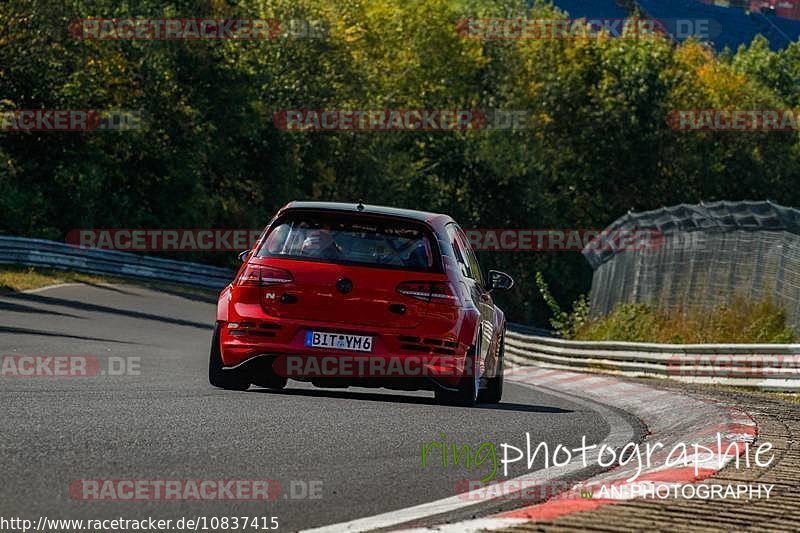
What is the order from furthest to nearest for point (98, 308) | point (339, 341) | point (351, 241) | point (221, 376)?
point (98, 308)
point (221, 376)
point (351, 241)
point (339, 341)

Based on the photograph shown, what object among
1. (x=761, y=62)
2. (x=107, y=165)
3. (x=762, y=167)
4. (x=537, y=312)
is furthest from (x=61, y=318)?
(x=761, y=62)

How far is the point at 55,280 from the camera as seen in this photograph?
3684 centimetres

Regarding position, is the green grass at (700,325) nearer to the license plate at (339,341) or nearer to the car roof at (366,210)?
the car roof at (366,210)

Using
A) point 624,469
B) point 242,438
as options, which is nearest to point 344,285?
point 242,438

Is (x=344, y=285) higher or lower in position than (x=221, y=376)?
higher

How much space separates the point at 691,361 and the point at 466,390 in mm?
9497

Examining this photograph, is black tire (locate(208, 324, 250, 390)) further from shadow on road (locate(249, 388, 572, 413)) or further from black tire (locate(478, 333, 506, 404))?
black tire (locate(478, 333, 506, 404))

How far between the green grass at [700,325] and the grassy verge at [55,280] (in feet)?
42.7

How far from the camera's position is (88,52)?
169 ft

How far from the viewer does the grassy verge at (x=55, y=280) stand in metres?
33.4

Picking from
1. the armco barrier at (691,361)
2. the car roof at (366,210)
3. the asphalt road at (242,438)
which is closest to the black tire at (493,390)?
the asphalt road at (242,438)

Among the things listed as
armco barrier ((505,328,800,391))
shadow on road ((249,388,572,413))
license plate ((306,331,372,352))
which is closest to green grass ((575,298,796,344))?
armco barrier ((505,328,800,391))

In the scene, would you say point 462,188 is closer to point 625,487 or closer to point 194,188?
point 194,188

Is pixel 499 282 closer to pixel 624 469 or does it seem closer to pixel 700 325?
pixel 624 469
